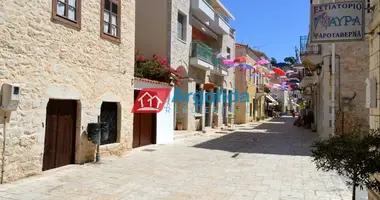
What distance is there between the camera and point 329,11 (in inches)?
277

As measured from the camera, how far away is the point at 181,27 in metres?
20.3

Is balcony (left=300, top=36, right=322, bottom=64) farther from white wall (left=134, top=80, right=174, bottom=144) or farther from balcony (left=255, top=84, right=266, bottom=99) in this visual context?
balcony (left=255, top=84, right=266, bottom=99)

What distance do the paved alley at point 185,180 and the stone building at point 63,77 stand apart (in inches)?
25.0

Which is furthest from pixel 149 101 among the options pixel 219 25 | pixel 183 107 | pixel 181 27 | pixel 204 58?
pixel 219 25

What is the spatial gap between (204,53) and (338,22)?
16049 millimetres

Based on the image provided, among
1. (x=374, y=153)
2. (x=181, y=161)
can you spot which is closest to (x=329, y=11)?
(x=374, y=153)

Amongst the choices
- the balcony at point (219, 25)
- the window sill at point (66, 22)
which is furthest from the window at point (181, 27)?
the window sill at point (66, 22)

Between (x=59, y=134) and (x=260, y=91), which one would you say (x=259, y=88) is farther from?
(x=59, y=134)

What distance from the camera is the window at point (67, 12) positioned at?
8656 millimetres

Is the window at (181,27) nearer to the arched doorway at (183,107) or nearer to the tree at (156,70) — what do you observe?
the arched doorway at (183,107)

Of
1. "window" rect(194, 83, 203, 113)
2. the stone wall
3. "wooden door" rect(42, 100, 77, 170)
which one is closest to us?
"wooden door" rect(42, 100, 77, 170)

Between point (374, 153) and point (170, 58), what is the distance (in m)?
14.4

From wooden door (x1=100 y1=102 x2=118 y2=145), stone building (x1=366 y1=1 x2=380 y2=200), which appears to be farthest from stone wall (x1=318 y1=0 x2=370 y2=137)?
stone building (x1=366 y1=1 x2=380 y2=200)

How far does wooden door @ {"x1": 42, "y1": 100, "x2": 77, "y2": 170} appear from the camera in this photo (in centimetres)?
895
